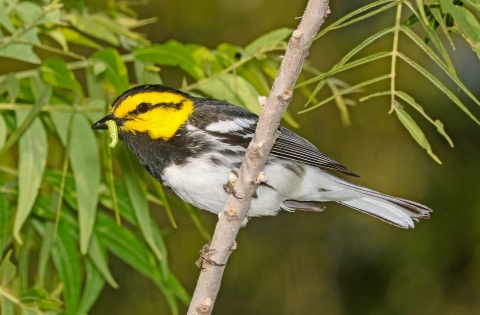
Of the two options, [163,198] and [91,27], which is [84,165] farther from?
[91,27]

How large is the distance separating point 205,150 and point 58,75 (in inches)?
20.8

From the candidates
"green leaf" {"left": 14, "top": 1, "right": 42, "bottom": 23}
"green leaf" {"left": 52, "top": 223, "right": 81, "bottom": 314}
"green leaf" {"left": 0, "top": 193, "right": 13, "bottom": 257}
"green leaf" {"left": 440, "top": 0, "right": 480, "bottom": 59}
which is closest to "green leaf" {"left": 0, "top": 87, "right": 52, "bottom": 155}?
"green leaf" {"left": 0, "top": 193, "right": 13, "bottom": 257}

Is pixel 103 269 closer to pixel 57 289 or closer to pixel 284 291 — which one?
pixel 57 289

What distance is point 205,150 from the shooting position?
2.14 meters

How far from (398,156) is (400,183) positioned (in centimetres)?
23

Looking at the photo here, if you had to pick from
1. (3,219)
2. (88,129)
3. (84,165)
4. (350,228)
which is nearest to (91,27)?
(88,129)

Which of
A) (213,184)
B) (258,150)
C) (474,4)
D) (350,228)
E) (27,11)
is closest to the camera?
(474,4)

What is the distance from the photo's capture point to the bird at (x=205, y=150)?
2.13 meters

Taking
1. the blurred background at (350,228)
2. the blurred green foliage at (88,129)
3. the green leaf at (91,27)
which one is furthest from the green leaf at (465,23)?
the blurred background at (350,228)

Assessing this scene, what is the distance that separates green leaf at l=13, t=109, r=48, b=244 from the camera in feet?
6.83

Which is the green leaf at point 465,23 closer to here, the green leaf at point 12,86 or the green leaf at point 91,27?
the green leaf at point 12,86

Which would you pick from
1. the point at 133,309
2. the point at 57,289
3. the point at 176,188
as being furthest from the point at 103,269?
the point at 133,309

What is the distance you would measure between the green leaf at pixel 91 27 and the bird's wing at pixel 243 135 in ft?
1.42

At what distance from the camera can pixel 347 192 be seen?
2.48 metres
